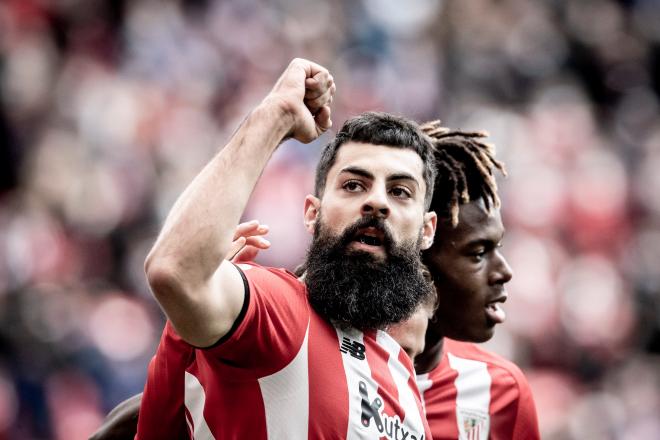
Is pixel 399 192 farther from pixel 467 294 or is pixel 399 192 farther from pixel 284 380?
pixel 467 294

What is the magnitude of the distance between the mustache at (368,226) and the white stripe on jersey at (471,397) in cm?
139

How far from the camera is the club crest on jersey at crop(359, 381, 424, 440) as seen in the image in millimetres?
3263

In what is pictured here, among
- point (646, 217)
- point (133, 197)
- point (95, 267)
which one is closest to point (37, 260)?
point (95, 267)

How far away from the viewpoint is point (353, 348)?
343 centimetres

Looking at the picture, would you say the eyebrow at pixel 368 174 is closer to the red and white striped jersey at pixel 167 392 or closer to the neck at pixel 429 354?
the red and white striped jersey at pixel 167 392

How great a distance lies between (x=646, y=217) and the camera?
11250 millimetres

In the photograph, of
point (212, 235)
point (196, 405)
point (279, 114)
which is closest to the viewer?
point (212, 235)

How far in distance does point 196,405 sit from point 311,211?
32.0 inches

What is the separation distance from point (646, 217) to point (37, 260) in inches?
245

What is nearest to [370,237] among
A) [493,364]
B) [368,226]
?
[368,226]

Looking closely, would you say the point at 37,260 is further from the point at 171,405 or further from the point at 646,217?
the point at 646,217

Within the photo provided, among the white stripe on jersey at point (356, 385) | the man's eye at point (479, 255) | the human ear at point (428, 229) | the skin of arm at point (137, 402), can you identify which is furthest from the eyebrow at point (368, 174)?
the man's eye at point (479, 255)

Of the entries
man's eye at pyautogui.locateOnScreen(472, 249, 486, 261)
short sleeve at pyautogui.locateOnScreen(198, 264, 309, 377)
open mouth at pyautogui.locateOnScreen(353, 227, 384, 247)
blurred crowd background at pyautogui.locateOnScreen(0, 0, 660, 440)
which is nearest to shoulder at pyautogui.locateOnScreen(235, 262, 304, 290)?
short sleeve at pyautogui.locateOnScreen(198, 264, 309, 377)

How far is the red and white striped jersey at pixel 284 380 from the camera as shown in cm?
301
